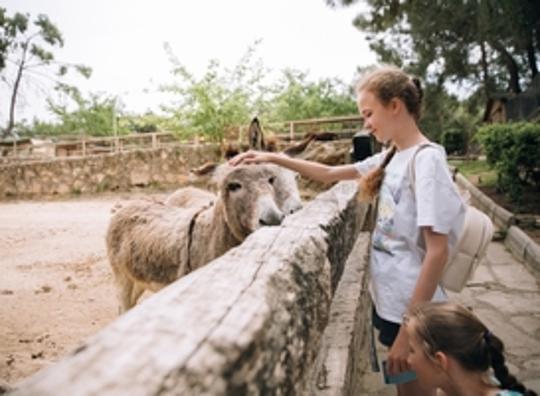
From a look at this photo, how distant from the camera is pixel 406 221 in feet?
5.85

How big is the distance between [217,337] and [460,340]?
1268 mm

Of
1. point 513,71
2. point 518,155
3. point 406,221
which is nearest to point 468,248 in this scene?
point 406,221

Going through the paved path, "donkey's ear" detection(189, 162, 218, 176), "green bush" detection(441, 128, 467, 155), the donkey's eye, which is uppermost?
"green bush" detection(441, 128, 467, 155)

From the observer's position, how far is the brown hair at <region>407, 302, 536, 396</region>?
1.56 meters

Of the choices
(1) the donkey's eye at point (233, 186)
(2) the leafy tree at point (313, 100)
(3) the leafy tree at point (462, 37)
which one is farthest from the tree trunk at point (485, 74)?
(1) the donkey's eye at point (233, 186)

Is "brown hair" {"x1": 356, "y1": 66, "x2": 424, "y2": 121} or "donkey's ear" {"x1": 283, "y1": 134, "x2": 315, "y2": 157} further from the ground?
"brown hair" {"x1": 356, "y1": 66, "x2": 424, "y2": 121}

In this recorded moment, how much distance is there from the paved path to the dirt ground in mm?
3140

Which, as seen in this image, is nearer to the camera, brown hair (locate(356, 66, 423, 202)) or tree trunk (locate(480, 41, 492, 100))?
brown hair (locate(356, 66, 423, 202))

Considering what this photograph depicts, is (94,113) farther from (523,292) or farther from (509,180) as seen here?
(523,292)

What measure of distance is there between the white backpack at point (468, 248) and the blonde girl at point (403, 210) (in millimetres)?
57

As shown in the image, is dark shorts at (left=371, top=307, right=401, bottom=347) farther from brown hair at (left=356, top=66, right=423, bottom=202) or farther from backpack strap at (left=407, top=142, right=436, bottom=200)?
brown hair at (left=356, top=66, right=423, bottom=202)

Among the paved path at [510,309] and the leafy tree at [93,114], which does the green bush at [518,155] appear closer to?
the paved path at [510,309]

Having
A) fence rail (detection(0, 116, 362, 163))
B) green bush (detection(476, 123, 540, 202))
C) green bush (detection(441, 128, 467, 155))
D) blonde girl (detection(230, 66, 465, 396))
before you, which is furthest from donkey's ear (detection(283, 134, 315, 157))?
green bush (detection(441, 128, 467, 155))

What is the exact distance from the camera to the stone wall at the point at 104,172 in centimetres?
1827
